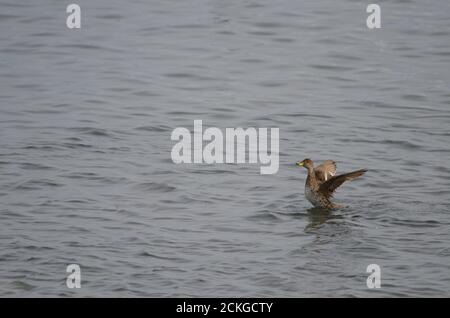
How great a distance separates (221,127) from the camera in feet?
55.9

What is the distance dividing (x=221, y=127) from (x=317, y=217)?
186 inches

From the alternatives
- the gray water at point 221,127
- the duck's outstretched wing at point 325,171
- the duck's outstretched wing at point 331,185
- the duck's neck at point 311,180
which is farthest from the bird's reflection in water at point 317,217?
the duck's outstretched wing at point 325,171

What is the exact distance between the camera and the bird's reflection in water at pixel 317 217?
12.3 metres

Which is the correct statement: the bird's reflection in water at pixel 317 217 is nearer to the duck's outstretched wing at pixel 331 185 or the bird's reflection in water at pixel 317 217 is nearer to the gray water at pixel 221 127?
the gray water at pixel 221 127

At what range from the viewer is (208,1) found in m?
26.1

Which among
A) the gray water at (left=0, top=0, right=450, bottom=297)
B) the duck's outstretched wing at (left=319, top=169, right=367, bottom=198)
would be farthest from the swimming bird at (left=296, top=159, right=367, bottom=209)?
the gray water at (left=0, top=0, right=450, bottom=297)

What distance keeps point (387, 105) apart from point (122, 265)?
907 cm

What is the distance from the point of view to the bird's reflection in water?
1232 cm

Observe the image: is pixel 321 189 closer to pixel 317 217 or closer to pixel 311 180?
pixel 311 180

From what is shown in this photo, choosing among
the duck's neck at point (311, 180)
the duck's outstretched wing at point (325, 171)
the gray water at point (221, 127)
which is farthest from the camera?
the duck's outstretched wing at point (325, 171)

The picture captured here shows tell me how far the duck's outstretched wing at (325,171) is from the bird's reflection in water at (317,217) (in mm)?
574

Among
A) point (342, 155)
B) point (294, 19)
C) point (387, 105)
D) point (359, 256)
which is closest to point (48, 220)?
point (359, 256)
